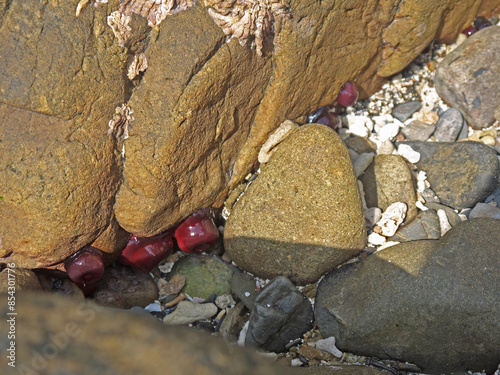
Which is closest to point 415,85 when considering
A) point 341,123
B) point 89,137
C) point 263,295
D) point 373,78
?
point 373,78

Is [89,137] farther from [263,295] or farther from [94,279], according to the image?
[263,295]

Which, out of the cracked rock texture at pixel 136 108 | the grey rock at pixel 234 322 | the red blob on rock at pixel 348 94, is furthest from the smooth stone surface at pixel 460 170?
the grey rock at pixel 234 322

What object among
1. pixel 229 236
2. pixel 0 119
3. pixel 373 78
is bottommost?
pixel 229 236

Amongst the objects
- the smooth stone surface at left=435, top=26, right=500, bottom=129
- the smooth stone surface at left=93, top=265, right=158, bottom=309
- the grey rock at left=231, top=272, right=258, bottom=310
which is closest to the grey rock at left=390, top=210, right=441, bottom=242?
the grey rock at left=231, top=272, right=258, bottom=310

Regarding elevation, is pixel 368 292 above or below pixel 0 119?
below

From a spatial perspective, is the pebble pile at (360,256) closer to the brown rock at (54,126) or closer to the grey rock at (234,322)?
the grey rock at (234,322)

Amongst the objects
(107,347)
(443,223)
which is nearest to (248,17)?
(443,223)
